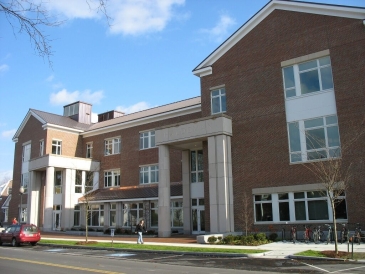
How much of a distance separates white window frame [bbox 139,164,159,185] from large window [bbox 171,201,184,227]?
3.74m

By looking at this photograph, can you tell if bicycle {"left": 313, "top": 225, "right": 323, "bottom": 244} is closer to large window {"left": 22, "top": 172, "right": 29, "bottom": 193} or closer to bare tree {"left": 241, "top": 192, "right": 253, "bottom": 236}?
bare tree {"left": 241, "top": 192, "right": 253, "bottom": 236}

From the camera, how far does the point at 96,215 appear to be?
39688 millimetres

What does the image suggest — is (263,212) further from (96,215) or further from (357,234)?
(96,215)

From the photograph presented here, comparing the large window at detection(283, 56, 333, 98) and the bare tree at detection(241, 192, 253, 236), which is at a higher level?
the large window at detection(283, 56, 333, 98)

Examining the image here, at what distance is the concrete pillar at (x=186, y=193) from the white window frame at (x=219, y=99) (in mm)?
5217

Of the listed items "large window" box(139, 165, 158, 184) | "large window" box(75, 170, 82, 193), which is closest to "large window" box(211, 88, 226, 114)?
"large window" box(139, 165, 158, 184)

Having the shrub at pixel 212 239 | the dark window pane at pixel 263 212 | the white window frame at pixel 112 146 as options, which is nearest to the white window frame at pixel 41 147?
the white window frame at pixel 112 146

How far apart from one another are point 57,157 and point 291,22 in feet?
86.1

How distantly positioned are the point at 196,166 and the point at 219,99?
245 inches

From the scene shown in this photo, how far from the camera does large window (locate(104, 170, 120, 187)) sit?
132 ft

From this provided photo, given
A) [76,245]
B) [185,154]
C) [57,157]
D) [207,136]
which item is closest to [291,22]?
[207,136]

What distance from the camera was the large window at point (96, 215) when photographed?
128 feet

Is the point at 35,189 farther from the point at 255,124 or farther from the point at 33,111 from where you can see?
the point at 255,124

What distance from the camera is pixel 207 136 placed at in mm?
25844
